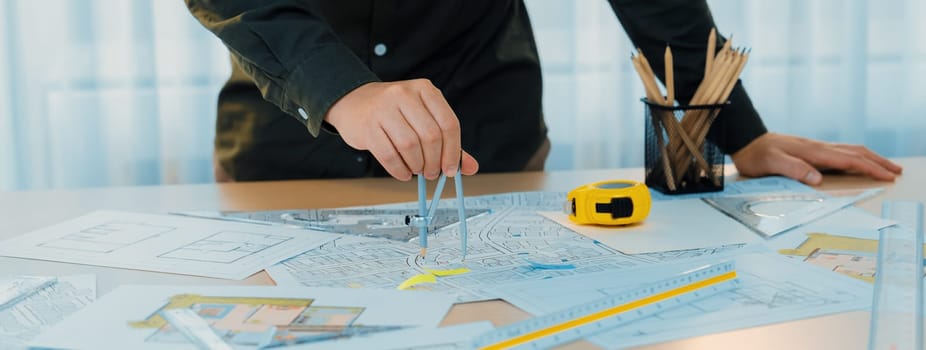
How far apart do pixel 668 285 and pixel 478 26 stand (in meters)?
0.74

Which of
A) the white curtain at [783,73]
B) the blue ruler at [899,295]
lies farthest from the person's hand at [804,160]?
the white curtain at [783,73]

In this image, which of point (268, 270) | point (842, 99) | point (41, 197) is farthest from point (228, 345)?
point (842, 99)

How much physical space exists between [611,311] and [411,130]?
0.27 metres

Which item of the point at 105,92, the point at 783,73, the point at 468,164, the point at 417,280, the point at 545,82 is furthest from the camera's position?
the point at 783,73

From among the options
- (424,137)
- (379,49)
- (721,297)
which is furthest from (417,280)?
(379,49)

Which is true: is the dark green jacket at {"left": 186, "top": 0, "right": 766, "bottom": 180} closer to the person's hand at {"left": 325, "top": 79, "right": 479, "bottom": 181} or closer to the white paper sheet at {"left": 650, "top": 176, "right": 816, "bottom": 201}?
the white paper sheet at {"left": 650, "top": 176, "right": 816, "bottom": 201}

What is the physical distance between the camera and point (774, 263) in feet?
2.89

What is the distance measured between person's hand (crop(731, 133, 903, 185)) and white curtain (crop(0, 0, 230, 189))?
1572 millimetres

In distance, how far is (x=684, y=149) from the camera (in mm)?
1228

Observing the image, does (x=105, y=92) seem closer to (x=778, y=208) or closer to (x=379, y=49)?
(x=379, y=49)

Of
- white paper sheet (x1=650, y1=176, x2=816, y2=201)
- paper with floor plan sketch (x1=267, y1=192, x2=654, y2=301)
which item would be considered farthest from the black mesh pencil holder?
paper with floor plan sketch (x1=267, y1=192, x2=654, y2=301)

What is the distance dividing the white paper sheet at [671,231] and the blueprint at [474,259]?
0.02 meters

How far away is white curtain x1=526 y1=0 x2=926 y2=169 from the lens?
8.89ft

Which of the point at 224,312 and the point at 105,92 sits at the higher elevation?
the point at 105,92
